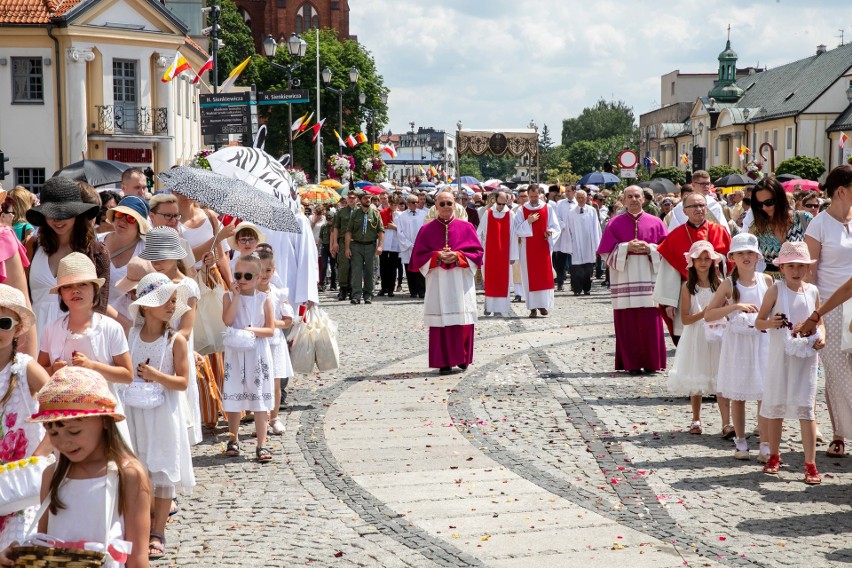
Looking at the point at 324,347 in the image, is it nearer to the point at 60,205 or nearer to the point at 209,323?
the point at 209,323

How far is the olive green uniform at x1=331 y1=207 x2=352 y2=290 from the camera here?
2131 centimetres

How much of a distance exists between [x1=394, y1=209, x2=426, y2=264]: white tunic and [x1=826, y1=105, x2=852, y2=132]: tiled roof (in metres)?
57.7

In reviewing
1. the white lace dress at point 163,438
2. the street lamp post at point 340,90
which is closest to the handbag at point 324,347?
the white lace dress at point 163,438

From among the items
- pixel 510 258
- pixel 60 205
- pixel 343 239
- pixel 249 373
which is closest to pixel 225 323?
pixel 249 373

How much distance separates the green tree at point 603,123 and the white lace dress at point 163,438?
144 metres

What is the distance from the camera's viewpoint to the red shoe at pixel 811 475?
23.9ft

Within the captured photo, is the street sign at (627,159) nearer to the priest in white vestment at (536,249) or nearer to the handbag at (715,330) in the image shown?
the priest in white vestment at (536,249)

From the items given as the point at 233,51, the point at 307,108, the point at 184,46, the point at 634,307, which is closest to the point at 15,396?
the point at 634,307

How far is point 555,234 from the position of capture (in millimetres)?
18469

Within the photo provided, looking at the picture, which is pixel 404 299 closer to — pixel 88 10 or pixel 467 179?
pixel 88 10

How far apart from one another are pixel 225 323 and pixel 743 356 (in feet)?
12.2

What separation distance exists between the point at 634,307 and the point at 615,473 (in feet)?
14.8

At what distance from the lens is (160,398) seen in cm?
588

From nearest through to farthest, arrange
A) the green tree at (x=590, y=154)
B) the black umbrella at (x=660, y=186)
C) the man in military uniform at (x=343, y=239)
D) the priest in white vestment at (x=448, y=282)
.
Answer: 1. the priest in white vestment at (x=448, y=282)
2. the man in military uniform at (x=343, y=239)
3. the black umbrella at (x=660, y=186)
4. the green tree at (x=590, y=154)
